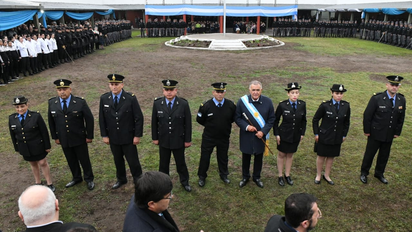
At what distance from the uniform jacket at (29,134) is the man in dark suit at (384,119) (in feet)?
17.7

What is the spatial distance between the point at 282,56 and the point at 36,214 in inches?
683

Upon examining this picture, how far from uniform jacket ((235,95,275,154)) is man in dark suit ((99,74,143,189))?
166 centimetres

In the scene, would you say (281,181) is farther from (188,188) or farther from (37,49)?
(37,49)

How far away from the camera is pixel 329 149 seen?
4.94 m

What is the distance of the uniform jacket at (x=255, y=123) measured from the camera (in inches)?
189

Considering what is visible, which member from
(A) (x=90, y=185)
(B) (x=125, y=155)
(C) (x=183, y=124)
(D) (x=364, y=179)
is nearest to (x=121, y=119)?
(B) (x=125, y=155)

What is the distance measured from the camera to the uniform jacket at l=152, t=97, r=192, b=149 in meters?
4.71

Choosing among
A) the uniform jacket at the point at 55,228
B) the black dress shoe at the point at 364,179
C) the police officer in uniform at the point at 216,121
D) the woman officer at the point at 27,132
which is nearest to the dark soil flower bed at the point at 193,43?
the police officer in uniform at the point at 216,121

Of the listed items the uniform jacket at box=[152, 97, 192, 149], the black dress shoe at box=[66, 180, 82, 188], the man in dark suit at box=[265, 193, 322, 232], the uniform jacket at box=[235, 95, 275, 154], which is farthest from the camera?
the black dress shoe at box=[66, 180, 82, 188]

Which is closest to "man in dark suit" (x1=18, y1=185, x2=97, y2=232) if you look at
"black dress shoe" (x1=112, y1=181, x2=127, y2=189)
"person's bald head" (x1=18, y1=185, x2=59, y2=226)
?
"person's bald head" (x1=18, y1=185, x2=59, y2=226)

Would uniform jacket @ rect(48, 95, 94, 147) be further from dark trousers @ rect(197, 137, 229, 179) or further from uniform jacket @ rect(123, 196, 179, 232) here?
uniform jacket @ rect(123, 196, 179, 232)

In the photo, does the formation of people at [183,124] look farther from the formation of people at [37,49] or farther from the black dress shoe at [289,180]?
the formation of people at [37,49]

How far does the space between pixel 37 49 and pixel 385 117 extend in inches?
552

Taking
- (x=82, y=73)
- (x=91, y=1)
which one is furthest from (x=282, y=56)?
(x=91, y=1)
